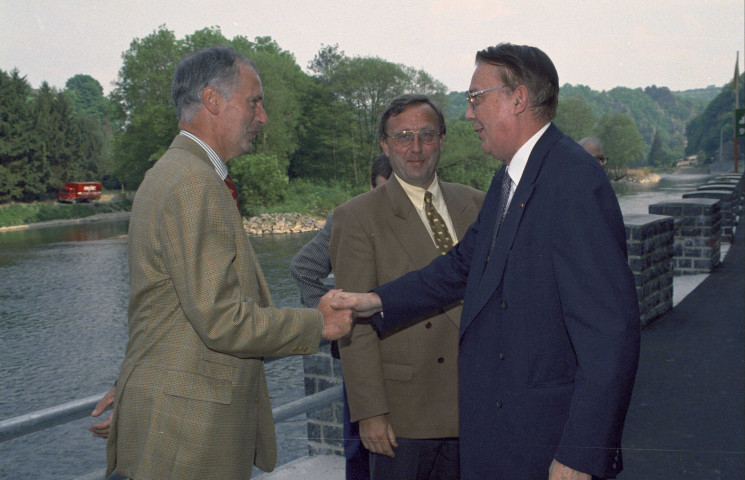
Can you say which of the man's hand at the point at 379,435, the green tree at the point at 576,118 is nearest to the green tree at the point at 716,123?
the green tree at the point at 576,118

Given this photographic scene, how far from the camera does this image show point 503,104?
85.8 inches

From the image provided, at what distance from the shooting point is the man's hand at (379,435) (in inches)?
105

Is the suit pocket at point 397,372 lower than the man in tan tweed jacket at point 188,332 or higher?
lower

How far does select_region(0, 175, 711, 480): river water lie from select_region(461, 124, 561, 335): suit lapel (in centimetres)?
1028

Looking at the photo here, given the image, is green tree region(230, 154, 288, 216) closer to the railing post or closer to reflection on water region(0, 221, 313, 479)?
reflection on water region(0, 221, 313, 479)

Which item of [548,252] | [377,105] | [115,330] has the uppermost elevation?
[377,105]

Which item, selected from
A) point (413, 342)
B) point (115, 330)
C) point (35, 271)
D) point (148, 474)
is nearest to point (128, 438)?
point (148, 474)

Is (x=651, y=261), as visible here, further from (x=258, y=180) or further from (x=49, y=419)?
(x=258, y=180)

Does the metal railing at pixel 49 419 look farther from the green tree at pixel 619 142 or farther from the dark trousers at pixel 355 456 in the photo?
the green tree at pixel 619 142

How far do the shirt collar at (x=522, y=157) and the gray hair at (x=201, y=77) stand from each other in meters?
1.01

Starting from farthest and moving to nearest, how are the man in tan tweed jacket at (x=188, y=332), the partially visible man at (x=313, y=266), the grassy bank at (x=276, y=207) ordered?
the grassy bank at (x=276, y=207) → the partially visible man at (x=313, y=266) → the man in tan tweed jacket at (x=188, y=332)

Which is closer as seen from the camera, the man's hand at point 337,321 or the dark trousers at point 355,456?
the man's hand at point 337,321

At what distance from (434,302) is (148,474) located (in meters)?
1.23

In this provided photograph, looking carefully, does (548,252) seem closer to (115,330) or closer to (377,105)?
(115,330)
